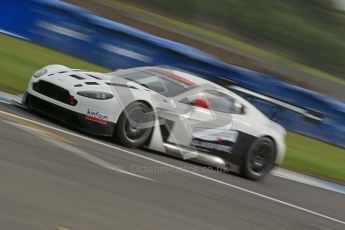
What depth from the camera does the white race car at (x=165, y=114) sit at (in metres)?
8.77

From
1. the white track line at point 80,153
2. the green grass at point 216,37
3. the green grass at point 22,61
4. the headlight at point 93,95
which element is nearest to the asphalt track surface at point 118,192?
the white track line at point 80,153

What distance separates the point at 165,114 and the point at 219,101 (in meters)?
1.13

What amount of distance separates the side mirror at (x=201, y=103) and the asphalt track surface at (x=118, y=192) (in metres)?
0.85

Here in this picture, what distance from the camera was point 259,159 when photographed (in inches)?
405

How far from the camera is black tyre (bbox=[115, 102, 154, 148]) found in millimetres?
8820

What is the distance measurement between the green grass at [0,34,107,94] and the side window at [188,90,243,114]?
10.5 ft

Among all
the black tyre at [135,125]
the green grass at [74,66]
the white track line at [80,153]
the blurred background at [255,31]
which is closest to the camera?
the white track line at [80,153]

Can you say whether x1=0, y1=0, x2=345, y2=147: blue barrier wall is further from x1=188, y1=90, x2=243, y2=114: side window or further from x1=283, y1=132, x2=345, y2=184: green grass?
x1=188, y1=90, x2=243, y2=114: side window

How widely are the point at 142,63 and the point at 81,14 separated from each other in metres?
1.77

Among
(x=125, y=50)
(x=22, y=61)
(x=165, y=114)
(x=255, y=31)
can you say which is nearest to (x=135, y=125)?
(x=165, y=114)

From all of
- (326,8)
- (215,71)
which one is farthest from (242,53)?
(326,8)

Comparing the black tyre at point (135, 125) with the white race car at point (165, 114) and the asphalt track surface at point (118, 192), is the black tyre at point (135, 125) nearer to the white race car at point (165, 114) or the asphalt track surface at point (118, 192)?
the white race car at point (165, 114)

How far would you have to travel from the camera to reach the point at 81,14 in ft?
50.4

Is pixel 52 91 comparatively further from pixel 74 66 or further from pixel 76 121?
pixel 74 66
